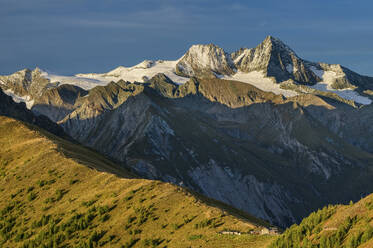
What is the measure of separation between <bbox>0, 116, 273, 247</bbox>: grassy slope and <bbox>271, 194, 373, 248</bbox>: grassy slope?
331cm

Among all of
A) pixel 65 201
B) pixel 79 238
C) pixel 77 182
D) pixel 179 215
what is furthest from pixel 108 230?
pixel 77 182

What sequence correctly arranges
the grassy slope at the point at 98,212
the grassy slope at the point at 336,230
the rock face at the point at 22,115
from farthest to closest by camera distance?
the rock face at the point at 22,115, the grassy slope at the point at 98,212, the grassy slope at the point at 336,230

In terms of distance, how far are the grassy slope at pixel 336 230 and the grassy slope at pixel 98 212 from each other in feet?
10.9

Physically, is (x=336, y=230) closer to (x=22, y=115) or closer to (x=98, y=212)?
(x=98, y=212)

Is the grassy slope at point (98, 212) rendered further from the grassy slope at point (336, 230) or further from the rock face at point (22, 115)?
the rock face at point (22, 115)

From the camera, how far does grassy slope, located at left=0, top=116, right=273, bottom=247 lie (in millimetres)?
43688

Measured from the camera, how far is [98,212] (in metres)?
50.6

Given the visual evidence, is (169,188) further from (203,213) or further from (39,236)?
(39,236)

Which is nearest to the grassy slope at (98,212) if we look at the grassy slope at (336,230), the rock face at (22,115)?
the grassy slope at (336,230)

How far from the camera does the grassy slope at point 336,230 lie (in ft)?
97.3

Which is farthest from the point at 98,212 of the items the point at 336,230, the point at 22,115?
the point at 22,115

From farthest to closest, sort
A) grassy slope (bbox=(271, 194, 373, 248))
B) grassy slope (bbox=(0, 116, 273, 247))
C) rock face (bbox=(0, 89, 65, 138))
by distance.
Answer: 1. rock face (bbox=(0, 89, 65, 138))
2. grassy slope (bbox=(0, 116, 273, 247))
3. grassy slope (bbox=(271, 194, 373, 248))

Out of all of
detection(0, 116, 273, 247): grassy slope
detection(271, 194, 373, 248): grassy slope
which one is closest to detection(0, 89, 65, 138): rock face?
detection(0, 116, 273, 247): grassy slope

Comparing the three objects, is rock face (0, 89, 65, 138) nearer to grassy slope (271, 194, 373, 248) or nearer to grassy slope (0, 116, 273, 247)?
grassy slope (0, 116, 273, 247)
